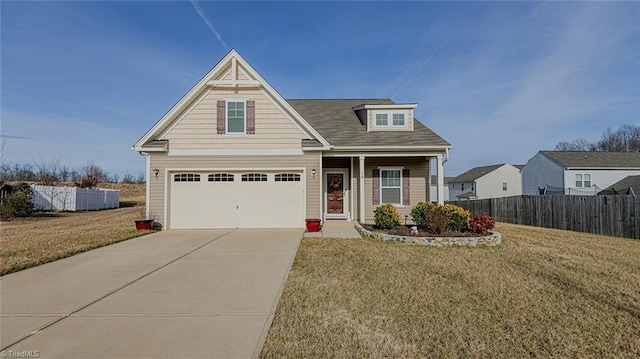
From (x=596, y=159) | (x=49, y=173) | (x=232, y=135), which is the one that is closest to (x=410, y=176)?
(x=232, y=135)

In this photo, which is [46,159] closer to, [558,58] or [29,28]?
[29,28]

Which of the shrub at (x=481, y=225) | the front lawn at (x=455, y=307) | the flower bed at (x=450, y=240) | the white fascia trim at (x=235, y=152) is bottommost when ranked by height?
the front lawn at (x=455, y=307)

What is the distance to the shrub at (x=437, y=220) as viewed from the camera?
33.8 feet

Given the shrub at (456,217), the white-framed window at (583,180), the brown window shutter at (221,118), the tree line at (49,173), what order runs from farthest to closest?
the tree line at (49,173) < the white-framed window at (583,180) < the brown window shutter at (221,118) < the shrub at (456,217)

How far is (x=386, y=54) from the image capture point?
17.5 meters

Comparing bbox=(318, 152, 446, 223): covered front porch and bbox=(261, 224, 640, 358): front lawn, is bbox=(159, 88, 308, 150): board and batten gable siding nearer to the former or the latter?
bbox=(318, 152, 446, 223): covered front porch

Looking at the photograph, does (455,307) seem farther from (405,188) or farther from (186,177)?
(186,177)

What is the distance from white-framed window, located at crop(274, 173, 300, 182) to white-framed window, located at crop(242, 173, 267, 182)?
0.47 metres

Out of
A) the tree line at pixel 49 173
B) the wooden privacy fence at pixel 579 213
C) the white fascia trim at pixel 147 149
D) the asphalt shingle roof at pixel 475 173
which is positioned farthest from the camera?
the asphalt shingle roof at pixel 475 173

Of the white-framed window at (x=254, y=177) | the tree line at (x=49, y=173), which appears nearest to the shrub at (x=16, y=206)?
the tree line at (x=49, y=173)

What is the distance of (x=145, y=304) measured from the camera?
4762 mm

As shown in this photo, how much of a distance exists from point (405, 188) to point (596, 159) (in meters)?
26.0

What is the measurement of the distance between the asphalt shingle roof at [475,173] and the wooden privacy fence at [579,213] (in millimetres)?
23309

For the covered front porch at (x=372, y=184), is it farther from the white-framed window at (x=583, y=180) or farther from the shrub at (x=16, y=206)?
the white-framed window at (x=583, y=180)
